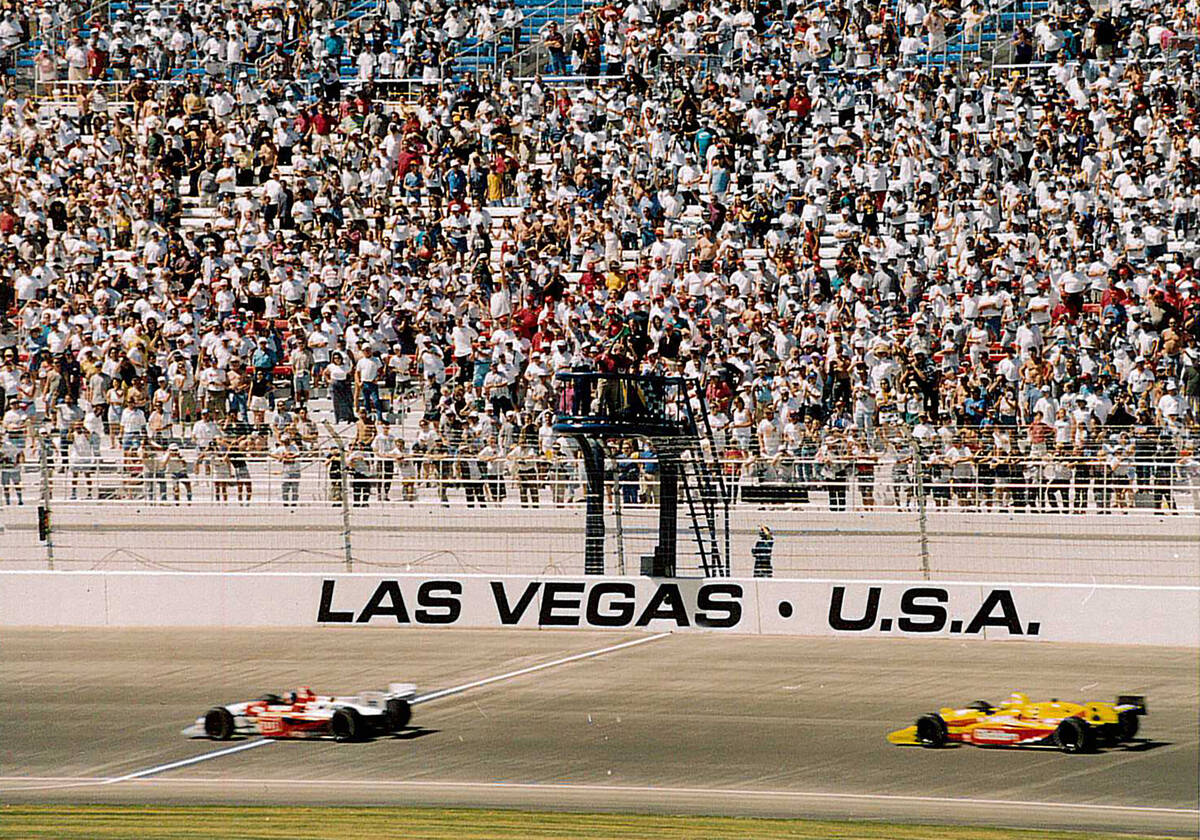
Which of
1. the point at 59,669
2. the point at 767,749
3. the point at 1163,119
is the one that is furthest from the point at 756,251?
the point at 767,749

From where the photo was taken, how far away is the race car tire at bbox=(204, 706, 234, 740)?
1201 centimetres

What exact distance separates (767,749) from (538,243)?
15052mm

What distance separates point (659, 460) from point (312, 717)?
4.82 metres

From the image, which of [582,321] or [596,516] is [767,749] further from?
[582,321]

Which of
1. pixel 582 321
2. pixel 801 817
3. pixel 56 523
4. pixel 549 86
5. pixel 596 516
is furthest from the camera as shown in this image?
pixel 549 86

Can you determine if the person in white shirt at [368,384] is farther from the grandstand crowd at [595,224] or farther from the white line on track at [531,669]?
the white line on track at [531,669]

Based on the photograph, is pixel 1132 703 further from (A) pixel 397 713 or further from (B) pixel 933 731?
(A) pixel 397 713

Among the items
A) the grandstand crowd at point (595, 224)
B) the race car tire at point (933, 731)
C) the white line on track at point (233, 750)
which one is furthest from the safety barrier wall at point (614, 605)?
the race car tire at point (933, 731)

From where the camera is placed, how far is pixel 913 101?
26703 millimetres

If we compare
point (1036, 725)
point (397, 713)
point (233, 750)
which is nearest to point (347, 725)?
point (397, 713)

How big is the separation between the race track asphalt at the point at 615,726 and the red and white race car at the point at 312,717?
118mm

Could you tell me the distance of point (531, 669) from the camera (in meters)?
14.5

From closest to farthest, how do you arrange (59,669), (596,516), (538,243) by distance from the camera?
(59,669)
(596,516)
(538,243)

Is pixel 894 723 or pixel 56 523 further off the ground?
pixel 56 523
